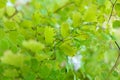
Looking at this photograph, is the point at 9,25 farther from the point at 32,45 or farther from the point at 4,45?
the point at 32,45

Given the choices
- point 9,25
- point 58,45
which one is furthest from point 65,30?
point 9,25

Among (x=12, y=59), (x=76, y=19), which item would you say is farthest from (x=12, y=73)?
(x=76, y=19)

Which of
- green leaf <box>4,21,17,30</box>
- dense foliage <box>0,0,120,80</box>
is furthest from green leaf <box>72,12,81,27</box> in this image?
green leaf <box>4,21,17,30</box>

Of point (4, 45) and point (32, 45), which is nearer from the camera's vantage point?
point (32, 45)

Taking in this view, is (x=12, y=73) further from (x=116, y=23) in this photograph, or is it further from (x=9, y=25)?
(x=116, y=23)

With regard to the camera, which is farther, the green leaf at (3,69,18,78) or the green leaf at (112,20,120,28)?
the green leaf at (112,20,120,28)

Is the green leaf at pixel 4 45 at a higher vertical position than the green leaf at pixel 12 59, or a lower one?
lower

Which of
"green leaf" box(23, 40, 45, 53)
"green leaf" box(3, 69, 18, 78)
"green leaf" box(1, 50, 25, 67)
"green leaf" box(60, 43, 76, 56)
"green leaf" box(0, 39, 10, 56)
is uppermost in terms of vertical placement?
"green leaf" box(23, 40, 45, 53)

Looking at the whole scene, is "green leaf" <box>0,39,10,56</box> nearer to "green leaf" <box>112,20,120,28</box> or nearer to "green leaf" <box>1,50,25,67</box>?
"green leaf" <box>1,50,25,67</box>

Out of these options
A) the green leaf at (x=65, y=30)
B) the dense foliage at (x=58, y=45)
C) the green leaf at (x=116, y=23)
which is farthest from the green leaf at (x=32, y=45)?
the green leaf at (x=116, y=23)

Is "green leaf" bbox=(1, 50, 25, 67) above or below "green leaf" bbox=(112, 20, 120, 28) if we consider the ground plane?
above

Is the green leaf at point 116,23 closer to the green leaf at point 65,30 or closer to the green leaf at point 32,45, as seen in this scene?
the green leaf at point 65,30

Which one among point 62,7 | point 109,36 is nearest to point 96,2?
point 109,36

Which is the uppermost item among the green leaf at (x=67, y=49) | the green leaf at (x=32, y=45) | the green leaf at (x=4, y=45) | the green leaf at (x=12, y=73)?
the green leaf at (x=32, y=45)
